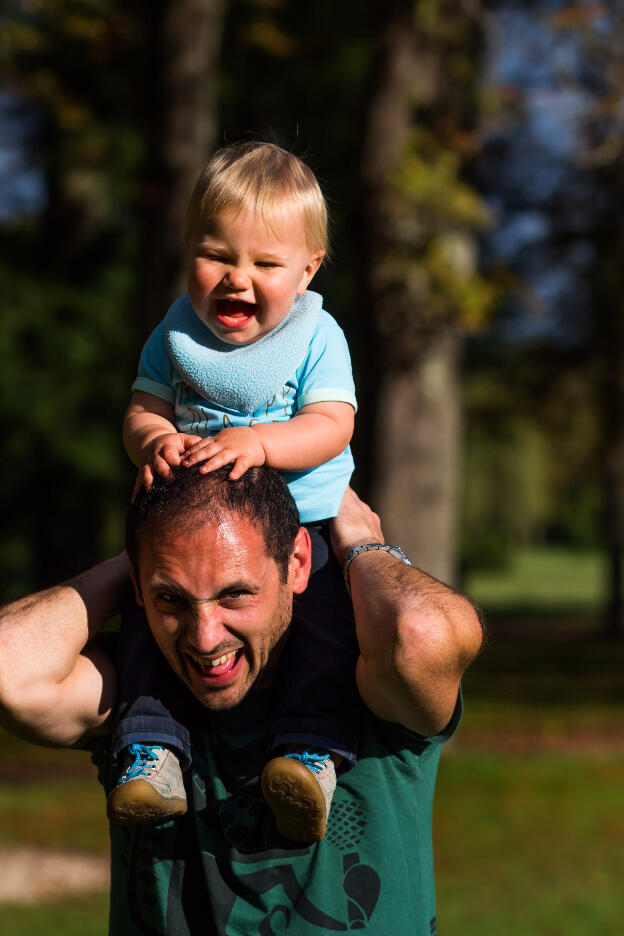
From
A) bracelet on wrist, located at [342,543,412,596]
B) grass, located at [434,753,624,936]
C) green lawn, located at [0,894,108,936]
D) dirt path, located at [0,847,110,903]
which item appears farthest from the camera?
dirt path, located at [0,847,110,903]

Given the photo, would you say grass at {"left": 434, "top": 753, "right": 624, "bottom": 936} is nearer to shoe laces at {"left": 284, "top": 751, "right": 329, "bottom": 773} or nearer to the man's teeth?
shoe laces at {"left": 284, "top": 751, "right": 329, "bottom": 773}

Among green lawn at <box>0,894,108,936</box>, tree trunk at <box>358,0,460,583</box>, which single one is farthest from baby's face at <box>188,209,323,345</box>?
tree trunk at <box>358,0,460,583</box>

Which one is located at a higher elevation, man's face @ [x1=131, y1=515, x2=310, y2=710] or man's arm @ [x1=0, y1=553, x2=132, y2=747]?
man's face @ [x1=131, y1=515, x2=310, y2=710]

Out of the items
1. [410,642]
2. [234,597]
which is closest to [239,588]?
[234,597]

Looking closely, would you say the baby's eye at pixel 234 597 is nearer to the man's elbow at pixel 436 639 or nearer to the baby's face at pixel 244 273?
the man's elbow at pixel 436 639

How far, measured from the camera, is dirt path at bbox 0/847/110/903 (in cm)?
941

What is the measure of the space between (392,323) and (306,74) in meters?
12.5

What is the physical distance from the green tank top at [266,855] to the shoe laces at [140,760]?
6.4 inches

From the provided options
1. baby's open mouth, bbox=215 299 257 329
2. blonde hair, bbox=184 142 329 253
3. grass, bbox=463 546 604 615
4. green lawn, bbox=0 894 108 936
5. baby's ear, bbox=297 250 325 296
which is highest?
blonde hair, bbox=184 142 329 253

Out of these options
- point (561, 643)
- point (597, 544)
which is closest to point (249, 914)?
point (561, 643)

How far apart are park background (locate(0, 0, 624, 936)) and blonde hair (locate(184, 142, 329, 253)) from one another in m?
0.62

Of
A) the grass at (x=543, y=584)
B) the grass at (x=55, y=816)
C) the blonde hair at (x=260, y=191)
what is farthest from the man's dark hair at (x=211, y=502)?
the grass at (x=543, y=584)

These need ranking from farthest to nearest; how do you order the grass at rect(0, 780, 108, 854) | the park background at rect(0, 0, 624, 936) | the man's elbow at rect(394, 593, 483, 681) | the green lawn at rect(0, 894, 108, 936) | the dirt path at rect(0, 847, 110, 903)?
the grass at rect(0, 780, 108, 854)
the park background at rect(0, 0, 624, 936)
the dirt path at rect(0, 847, 110, 903)
the green lawn at rect(0, 894, 108, 936)
the man's elbow at rect(394, 593, 483, 681)

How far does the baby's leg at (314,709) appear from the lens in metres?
2.43
